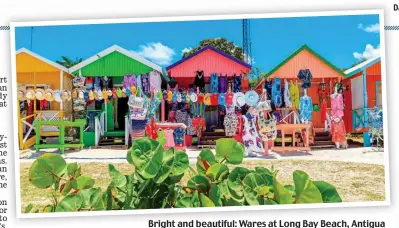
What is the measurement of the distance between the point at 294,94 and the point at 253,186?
701cm

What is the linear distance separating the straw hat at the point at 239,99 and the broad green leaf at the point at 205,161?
19.8 ft

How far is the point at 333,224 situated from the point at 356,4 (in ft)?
7.09

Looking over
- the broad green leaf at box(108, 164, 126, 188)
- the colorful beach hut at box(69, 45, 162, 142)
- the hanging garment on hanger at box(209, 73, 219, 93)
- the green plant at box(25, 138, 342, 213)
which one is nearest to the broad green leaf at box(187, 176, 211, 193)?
the green plant at box(25, 138, 342, 213)

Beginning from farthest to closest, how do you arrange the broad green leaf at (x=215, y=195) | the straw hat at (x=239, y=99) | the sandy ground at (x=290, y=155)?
the straw hat at (x=239, y=99) < the sandy ground at (x=290, y=155) < the broad green leaf at (x=215, y=195)

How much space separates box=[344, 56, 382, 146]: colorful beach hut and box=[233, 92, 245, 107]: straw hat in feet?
8.82

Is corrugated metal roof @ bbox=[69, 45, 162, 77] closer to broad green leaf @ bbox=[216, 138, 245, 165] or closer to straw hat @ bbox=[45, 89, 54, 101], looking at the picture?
straw hat @ bbox=[45, 89, 54, 101]

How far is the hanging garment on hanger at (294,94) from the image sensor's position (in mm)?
8453

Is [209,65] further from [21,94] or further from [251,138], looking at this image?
[21,94]

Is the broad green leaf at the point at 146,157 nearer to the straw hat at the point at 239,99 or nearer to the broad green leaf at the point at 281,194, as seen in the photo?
the broad green leaf at the point at 281,194

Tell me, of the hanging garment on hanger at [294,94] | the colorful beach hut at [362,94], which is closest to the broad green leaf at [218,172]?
the hanging garment on hanger at [294,94]

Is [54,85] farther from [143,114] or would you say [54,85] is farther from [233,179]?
[233,179]

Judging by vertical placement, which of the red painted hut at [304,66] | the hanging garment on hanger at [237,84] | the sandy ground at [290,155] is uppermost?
the red painted hut at [304,66]

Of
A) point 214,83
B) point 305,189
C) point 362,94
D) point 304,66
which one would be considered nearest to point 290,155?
point 304,66

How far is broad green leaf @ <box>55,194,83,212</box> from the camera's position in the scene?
179 cm
